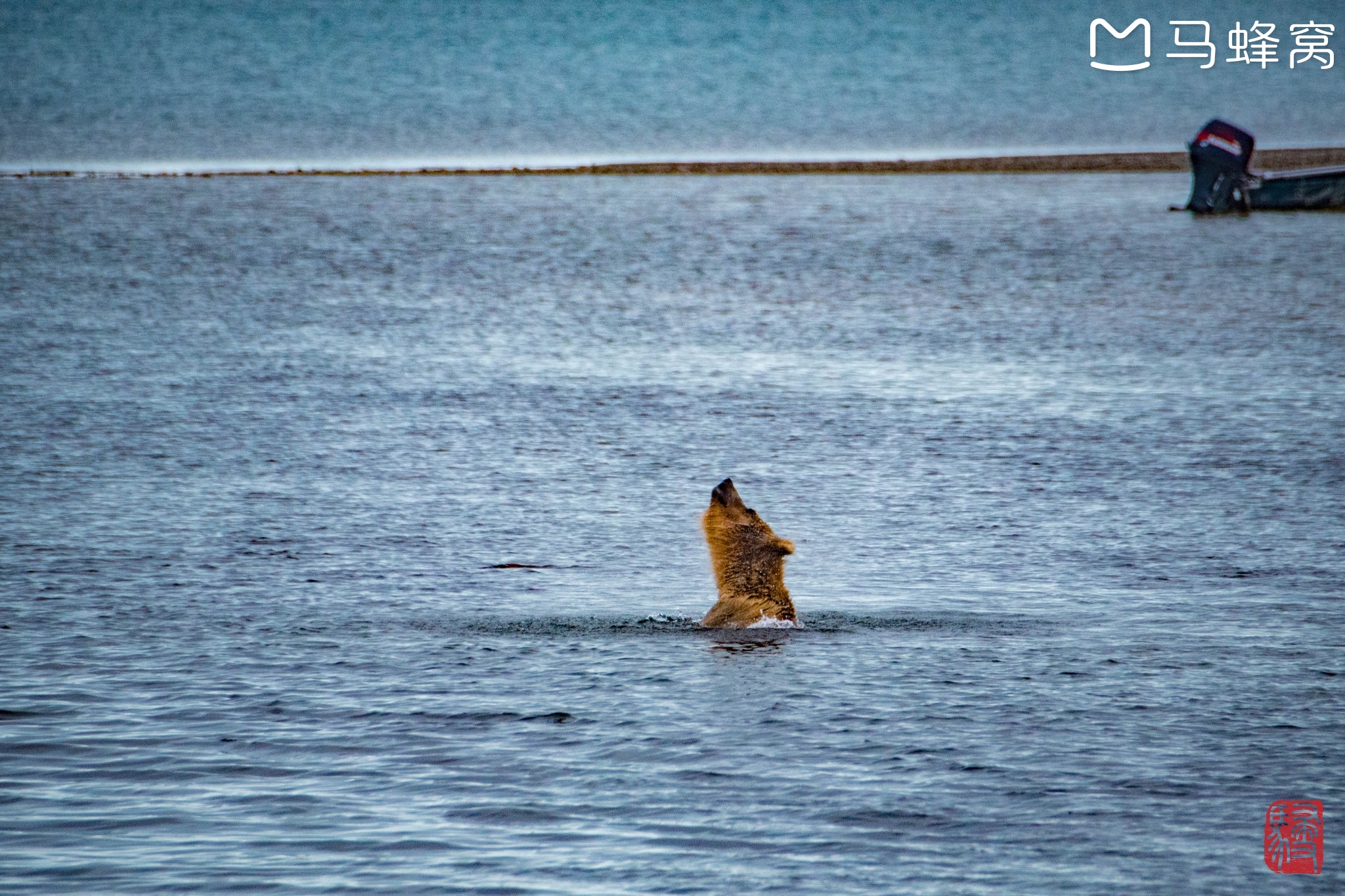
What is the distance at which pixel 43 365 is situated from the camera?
70.0 feet

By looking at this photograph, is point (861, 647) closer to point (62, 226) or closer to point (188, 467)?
point (188, 467)

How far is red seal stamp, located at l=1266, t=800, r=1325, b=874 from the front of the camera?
612 centimetres

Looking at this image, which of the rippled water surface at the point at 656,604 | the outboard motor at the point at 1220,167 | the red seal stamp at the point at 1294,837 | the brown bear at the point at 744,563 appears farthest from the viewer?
the outboard motor at the point at 1220,167

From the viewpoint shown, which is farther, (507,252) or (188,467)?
(507,252)

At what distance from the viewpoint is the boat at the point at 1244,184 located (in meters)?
46.9

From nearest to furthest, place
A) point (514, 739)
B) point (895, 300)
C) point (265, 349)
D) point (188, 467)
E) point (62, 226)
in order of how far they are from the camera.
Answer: point (514, 739) → point (188, 467) → point (265, 349) → point (895, 300) → point (62, 226)

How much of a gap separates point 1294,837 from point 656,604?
14.5 ft

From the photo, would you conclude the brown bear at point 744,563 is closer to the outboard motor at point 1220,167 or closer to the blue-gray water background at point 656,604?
the blue-gray water background at point 656,604

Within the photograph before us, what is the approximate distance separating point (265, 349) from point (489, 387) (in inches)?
196

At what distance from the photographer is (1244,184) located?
48094 mm

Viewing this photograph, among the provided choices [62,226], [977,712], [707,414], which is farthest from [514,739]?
[62,226]

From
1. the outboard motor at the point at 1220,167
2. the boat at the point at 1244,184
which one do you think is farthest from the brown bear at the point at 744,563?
the boat at the point at 1244,184

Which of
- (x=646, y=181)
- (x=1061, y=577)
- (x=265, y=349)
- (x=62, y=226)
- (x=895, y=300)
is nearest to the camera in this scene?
(x=1061, y=577)

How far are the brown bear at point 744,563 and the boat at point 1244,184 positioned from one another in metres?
40.2
